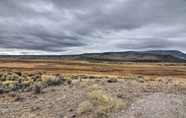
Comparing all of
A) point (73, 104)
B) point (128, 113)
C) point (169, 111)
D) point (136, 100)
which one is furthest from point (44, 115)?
point (169, 111)

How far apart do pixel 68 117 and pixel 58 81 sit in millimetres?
10469

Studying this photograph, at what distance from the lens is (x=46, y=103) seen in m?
11.6

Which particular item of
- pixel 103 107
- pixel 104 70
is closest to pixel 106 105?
pixel 103 107

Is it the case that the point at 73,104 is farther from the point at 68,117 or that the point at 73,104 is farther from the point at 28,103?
the point at 28,103

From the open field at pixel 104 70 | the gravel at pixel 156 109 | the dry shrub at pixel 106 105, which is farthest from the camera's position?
the open field at pixel 104 70

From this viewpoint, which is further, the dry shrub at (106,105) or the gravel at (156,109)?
the dry shrub at (106,105)

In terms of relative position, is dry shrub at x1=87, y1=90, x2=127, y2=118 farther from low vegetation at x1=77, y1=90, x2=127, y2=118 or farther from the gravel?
the gravel

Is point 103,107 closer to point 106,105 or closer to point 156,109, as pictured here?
point 106,105

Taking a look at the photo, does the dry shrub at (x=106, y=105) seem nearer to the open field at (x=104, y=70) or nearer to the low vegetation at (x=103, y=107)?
the low vegetation at (x=103, y=107)

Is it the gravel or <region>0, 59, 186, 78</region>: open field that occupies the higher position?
the gravel

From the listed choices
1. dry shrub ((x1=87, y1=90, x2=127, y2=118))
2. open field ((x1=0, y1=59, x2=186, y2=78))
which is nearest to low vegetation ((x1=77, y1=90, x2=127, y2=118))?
dry shrub ((x1=87, y1=90, x2=127, y2=118))

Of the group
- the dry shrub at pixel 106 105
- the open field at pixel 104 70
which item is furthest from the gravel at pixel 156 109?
the open field at pixel 104 70

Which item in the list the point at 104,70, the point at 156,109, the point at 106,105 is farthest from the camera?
the point at 104,70

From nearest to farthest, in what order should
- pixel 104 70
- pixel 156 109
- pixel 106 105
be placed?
pixel 156 109 → pixel 106 105 → pixel 104 70
